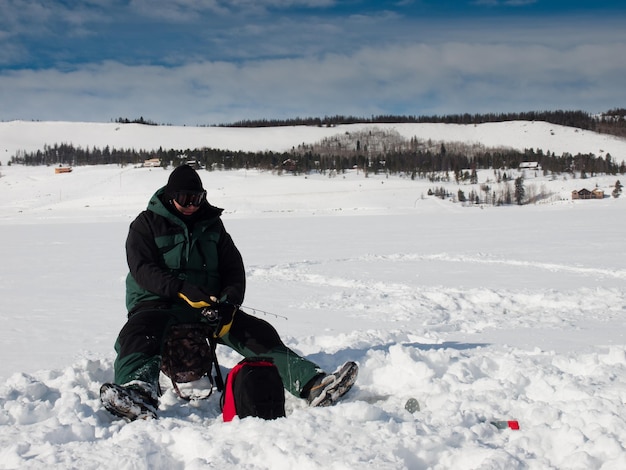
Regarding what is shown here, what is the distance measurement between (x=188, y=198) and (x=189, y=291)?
79 cm

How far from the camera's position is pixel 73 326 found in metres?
7.70

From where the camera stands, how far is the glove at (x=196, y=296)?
459 centimetres

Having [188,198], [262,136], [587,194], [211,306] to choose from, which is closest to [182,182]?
[188,198]

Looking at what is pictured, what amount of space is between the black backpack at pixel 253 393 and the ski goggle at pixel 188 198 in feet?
4.83

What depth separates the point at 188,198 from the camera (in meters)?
4.86

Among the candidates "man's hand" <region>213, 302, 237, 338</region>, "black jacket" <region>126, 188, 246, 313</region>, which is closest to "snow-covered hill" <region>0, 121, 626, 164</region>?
"black jacket" <region>126, 188, 246, 313</region>

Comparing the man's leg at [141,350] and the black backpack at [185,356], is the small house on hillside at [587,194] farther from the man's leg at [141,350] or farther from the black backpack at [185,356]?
the man's leg at [141,350]

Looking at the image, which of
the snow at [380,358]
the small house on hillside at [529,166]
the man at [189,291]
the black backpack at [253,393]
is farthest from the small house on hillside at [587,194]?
the black backpack at [253,393]

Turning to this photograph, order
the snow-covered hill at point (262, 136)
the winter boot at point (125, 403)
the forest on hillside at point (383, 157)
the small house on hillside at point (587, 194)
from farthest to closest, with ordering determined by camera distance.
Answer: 1. the snow-covered hill at point (262, 136)
2. the forest on hillside at point (383, 157)
3. the small house on hillside at point (587, 194)
4. the winter boot at point (125, 403)

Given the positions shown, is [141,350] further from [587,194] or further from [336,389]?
[587,194]

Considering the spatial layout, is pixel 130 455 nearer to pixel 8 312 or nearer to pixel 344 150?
pixel 8 312

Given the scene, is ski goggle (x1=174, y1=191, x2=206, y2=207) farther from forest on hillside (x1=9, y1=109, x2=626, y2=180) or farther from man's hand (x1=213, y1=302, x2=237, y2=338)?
forest on hillside (x1=9, y1=109, x2=626, y2=180)

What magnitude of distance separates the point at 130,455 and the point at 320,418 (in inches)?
44.5

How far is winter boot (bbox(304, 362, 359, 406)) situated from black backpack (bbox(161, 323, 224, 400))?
0.83 m
